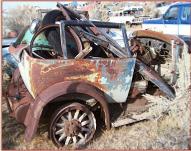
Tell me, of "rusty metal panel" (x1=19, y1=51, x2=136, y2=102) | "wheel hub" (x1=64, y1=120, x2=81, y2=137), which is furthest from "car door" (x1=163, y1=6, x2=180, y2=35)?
"wheel hub" (x1=64, y1=120, x2=81, y2=137)

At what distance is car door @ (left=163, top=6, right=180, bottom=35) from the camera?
1200 centimetres

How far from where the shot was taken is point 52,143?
195 inches

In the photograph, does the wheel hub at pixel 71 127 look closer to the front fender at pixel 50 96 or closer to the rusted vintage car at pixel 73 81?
the rusted vintage car at pixel 73 81

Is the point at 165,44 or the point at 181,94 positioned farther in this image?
the point at 165,44

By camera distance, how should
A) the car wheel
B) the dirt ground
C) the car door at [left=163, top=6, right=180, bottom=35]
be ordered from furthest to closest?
the car door at [left=163, top=6, right=180, bottom=35] → the dirt ground → the car wheel

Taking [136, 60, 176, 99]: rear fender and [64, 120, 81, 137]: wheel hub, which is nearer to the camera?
[64, 120, 81, 137]: wheel hub

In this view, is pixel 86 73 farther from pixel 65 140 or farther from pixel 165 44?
pixel 165 44

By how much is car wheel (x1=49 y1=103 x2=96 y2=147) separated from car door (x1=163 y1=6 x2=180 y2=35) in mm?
7903

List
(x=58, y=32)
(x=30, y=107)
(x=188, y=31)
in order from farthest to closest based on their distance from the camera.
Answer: (x=188, y=31) < (x=58, y=32) < (x=30, y=107)

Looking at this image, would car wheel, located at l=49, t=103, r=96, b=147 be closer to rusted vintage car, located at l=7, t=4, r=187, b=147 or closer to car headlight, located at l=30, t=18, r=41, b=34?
rusted vintage car, located at l=7, t=4, r=187, b=147

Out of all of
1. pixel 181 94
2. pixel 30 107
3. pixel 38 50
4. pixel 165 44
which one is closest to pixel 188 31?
pixel 165 44

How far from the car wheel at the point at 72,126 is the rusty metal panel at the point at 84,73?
405mm

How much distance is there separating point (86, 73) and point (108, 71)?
1.09 feet

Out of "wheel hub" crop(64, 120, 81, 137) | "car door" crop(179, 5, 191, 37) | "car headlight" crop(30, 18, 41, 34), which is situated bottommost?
"wheel hub" crop(64, 120, 81, 137)
